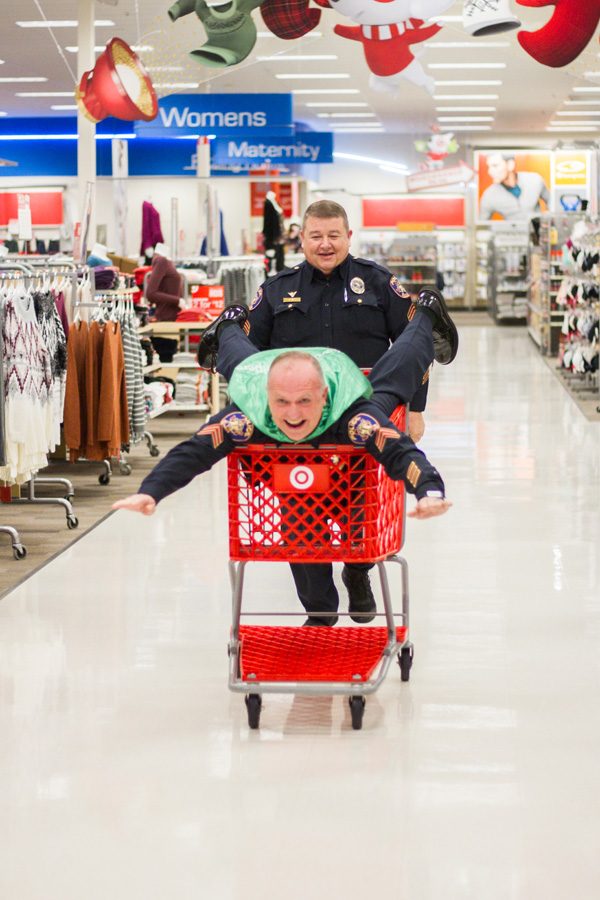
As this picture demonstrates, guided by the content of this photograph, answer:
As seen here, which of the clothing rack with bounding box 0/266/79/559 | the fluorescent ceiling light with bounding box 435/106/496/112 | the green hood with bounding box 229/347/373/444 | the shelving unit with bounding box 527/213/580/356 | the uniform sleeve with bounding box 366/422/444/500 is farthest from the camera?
the fluorescent ceiling light with bounding box 435/106/496/112

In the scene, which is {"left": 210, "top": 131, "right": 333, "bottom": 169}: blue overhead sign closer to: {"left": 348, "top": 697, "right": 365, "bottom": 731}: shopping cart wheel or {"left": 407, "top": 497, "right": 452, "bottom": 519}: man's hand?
{"left": 348, "top": 697, "right": 365, "bottom": 731}: shopping cart wheel

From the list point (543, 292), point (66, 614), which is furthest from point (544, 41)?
point (543, 292)

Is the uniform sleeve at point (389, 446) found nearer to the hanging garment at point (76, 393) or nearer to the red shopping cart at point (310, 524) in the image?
the red shopping cart at point (310, 524)

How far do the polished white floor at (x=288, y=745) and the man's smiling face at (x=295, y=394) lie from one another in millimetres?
917

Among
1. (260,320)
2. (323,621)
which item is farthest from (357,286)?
(323,621)

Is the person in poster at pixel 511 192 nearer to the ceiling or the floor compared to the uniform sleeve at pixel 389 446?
nearer to the ceiling

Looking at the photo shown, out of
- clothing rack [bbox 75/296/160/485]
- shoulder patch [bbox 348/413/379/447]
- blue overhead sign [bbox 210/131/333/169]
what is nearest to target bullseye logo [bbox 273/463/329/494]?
shoulder patch [bbox 348/413/379/447]

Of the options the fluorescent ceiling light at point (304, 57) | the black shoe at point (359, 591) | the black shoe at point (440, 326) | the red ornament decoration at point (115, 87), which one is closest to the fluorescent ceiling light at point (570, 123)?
the fluorescent ceiling light at point (304, 57)

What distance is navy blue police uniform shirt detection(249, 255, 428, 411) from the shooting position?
453 cm

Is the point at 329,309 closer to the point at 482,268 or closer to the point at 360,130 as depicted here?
the point at 482,268

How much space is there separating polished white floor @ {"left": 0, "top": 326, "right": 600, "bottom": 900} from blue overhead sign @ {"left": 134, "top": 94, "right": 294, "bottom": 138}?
1071cm

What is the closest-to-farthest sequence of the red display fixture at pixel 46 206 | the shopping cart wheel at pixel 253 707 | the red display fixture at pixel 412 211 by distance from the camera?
the shopping cart wheel at pixel 253 707, the red display fixture at pixel 46 206, the red display fixture at pixel 412 211

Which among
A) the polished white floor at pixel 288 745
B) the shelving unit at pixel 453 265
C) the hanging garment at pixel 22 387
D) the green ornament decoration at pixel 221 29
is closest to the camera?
the polished white floor at pixel 288 745

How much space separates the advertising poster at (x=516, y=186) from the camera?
31922 millimetres
